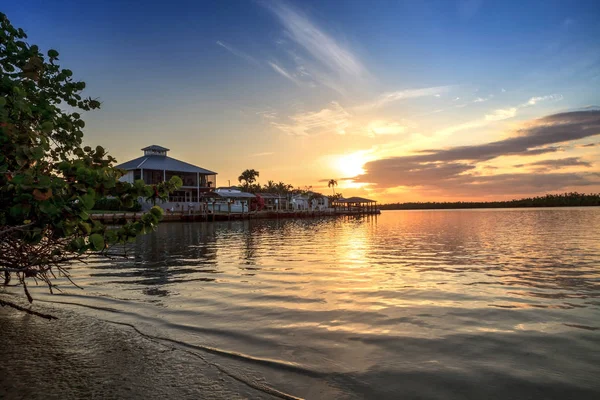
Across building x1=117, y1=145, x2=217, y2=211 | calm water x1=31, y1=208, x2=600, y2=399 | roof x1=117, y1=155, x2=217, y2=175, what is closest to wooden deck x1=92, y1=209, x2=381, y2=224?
building x1=117, y1=145, x2=217, y2=211

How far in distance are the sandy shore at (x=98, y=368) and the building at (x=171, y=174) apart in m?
53.1

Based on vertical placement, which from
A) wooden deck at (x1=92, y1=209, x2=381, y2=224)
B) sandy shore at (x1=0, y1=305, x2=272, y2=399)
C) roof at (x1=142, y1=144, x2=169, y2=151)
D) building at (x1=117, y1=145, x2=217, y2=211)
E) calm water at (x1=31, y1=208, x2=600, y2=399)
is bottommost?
calm water at (x1=31, y1=208, x2=600, y2=399)

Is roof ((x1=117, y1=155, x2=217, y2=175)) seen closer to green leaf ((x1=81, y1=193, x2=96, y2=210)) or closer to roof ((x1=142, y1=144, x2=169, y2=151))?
roof ((x1=142, y1=144, x2=169, y2=151))

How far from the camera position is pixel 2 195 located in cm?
406

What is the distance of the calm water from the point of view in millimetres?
4859

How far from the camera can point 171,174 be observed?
62.8 metres

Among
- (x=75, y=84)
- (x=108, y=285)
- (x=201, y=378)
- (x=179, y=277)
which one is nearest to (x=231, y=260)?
(x=179, y=277)

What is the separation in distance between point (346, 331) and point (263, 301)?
2.89 m

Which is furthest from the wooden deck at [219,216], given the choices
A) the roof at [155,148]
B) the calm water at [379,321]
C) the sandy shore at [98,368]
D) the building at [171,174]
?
the sandy shore at [98,368]

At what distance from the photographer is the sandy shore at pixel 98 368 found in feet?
14.1

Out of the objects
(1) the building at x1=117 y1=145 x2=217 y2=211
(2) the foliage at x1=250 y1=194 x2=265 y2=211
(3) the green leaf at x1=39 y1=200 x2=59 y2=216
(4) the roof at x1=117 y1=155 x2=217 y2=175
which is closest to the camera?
(3) the green leaf at x1=39 y1=200 x2=59 y2=216

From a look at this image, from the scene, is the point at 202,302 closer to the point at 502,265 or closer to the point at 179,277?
the point at 179,277

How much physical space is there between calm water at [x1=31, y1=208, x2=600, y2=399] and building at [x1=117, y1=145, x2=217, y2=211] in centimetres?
4671

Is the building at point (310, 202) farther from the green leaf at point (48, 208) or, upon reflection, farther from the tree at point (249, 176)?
the green leaf at point (48, 208)
